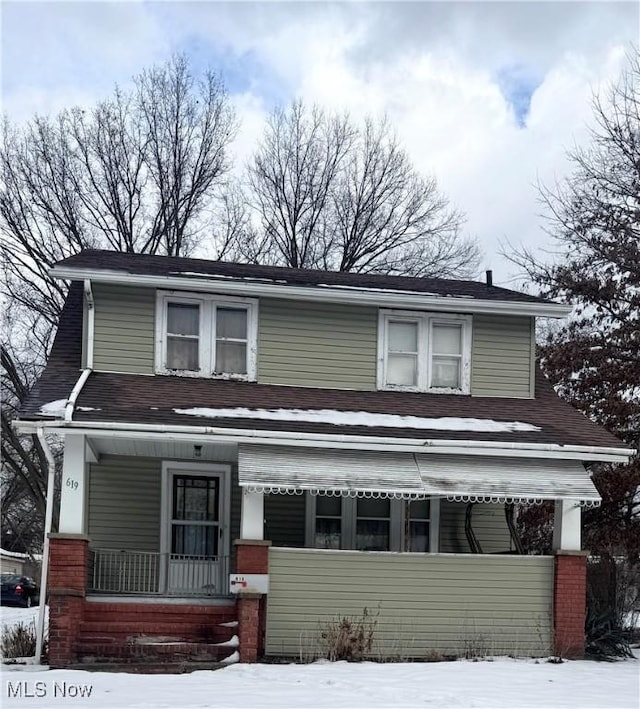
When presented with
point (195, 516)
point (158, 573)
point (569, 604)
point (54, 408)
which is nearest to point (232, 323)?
point (195, 516)

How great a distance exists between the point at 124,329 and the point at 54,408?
2749 millimetres

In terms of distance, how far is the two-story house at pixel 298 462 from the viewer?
13.4m

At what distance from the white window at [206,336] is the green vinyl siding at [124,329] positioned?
17 cm

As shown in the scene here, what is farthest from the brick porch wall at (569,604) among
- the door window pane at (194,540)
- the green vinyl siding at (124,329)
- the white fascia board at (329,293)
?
the green vinyl siding at (124,329)

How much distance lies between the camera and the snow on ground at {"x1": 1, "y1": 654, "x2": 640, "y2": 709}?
9.82m

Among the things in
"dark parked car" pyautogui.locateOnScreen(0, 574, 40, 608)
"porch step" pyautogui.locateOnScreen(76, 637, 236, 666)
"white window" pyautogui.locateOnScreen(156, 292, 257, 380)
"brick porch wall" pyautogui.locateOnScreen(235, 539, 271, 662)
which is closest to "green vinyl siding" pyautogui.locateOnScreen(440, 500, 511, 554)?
"white window" pyautogui.locateOnScreen(156, 292, 257, 380)

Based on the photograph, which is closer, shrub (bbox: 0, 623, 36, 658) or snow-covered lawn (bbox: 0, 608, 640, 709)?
snow-covered lawn (bbox: 0, 608, 640, 709)

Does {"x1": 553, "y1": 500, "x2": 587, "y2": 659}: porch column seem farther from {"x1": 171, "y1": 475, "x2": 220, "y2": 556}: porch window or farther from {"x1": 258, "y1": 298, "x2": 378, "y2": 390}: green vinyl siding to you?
{"x1": 171, "y1": 475, "x2": 220, "y2": 556}: porch window

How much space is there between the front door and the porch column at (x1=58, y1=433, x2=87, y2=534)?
248 centimetres

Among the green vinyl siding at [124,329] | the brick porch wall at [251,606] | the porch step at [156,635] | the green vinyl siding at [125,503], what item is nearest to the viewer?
the porch step at [156,635]

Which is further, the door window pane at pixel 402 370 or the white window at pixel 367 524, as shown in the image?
the door window pane at pixel 402 370

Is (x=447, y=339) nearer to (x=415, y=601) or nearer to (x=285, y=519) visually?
(x=285, y=519)

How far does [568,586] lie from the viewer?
14297mm

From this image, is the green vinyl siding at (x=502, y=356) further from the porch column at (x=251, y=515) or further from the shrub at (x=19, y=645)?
the shrub at (x=19, y=645)
